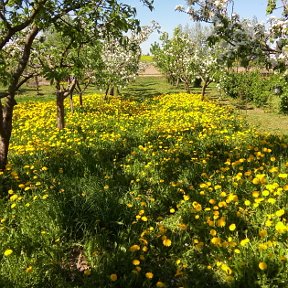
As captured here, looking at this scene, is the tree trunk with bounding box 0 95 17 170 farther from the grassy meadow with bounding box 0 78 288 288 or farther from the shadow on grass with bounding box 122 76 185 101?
the shadow on grass with bounding box 122 76 185 101

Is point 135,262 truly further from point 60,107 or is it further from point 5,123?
point 60,107

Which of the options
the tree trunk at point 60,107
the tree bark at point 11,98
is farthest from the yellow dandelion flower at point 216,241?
the tree trunk at point 60,107

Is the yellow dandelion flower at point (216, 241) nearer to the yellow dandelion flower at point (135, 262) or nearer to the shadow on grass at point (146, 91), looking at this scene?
the yellow dandelion flower at point (135, 262)

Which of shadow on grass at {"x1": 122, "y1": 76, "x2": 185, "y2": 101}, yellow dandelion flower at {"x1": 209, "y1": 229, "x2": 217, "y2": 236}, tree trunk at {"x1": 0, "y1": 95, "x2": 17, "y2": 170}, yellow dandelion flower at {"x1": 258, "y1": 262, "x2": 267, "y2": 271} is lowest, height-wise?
yellow dandelion flower at {"x1": 209, "y1": 229, "x2": 217, "y2": 236}

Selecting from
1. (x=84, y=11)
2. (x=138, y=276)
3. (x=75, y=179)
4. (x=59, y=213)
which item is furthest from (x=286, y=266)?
(x=84, y=11)

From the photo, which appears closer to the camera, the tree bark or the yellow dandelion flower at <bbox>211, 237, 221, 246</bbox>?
the yellow dandelion flower at <bbox>211, 237, 221, 246</bbox>

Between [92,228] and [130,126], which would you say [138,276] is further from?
[130,126]

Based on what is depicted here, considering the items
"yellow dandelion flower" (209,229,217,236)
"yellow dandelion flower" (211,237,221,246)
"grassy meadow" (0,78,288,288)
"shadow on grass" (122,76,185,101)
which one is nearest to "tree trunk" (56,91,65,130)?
"grassy meadow" (0,78,288,288)

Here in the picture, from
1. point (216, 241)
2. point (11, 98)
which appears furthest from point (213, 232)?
point (11, 98)

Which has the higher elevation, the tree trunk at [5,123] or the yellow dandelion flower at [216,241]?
the tree trunk at [5,123]

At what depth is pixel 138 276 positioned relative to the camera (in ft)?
12.3

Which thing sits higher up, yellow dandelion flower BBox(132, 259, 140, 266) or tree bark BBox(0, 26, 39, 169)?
tree bark BBox(0, 26, 39, 169)

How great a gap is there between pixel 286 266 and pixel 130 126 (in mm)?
8948

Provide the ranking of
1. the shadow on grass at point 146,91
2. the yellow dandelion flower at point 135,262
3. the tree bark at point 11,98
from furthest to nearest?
the shadow on grass at point 146,91 < the tree bark at point 11,98 < the yellow dandelion flower at point 135,262
